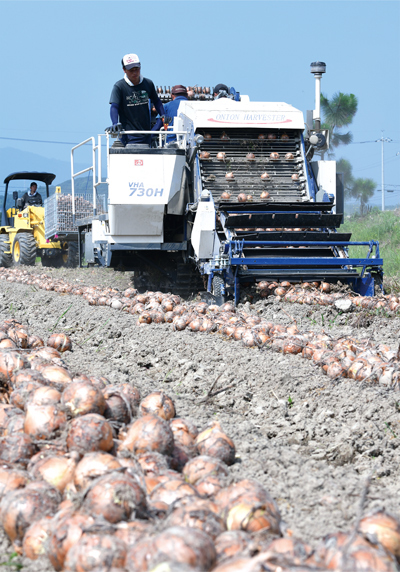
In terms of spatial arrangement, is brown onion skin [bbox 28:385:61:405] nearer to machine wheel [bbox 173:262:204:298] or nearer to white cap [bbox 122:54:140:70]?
white cap [bbox 122:54:140:70]

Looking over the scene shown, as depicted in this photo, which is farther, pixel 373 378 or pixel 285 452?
pixel 373 378

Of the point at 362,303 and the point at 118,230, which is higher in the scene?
the point at 118,230

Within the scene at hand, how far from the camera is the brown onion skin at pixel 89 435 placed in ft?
7.85

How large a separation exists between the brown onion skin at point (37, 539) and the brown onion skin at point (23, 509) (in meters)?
0.05

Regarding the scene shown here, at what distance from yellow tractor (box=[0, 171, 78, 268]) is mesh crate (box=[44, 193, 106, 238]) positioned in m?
0.61

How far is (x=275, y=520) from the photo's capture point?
1958 millimetres

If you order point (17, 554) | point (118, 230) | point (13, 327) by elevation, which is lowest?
point (17, 554)

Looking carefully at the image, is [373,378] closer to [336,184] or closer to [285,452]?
[285,452]

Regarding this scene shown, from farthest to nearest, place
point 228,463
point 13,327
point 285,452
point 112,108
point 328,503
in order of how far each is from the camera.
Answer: point 112,108 → point 13,327 → point 285,452 → point 228,463 → point 328,503

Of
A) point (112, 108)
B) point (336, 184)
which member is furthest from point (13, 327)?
point (336, 184)

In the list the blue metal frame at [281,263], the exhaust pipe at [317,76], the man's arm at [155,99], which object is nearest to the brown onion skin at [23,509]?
the blue metal frame at [281,263]

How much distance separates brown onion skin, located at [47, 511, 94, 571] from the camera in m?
1.86

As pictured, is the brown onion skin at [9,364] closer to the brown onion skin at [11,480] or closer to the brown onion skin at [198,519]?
the brown onion skin at [11,480]

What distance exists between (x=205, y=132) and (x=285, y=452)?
7037 mm
